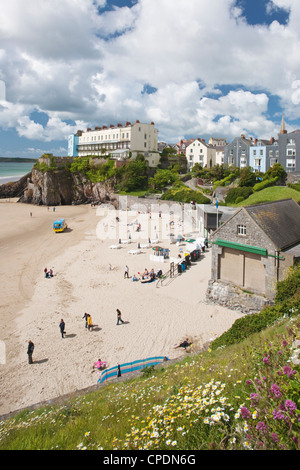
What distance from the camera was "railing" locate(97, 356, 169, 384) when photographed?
1108 cm

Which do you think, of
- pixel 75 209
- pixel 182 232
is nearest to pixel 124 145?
pixel 75 209

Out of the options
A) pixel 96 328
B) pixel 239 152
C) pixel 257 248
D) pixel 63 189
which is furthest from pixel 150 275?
pixel 63 189

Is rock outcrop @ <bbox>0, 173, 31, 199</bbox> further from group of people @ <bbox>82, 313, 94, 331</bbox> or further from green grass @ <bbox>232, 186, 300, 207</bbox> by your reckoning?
group of people @ <bbox>82, 313, 94, 331</bbox>

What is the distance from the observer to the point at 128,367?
11.7 m

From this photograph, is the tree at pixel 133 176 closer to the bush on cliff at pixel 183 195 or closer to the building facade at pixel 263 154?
the bush on cliff at pixel 183 195

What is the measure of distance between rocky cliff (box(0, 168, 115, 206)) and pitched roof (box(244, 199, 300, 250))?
49.9 m

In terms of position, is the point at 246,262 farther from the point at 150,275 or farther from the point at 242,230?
the point at 150,275

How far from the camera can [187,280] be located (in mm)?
21406

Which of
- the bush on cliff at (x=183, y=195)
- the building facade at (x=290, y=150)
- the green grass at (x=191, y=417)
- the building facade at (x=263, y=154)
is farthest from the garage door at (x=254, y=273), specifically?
the building facade at (x=263, y=154)

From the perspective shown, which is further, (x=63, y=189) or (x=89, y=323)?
(x=63, y=189)

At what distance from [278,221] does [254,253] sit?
103 inches

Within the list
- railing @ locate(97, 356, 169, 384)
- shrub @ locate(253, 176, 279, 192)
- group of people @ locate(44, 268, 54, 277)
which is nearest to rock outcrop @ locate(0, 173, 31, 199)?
shrub @ locate(253, 176, 279, 192)

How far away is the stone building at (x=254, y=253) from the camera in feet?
48.9

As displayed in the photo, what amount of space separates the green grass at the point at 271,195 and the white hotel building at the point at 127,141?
113 feet
